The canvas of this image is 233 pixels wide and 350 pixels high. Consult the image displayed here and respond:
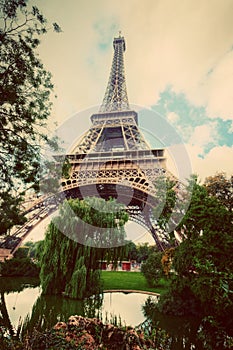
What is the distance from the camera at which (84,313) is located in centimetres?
814

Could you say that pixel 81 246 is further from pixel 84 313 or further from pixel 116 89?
pixel 116 89

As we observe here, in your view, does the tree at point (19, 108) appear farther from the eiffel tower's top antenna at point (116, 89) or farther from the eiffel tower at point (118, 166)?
the eiffel tower's top antenna at point (116, 89)

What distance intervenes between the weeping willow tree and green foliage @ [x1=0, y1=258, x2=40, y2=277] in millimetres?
8955

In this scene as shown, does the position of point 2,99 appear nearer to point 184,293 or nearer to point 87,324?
point 87,324

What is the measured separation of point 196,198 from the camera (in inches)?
330

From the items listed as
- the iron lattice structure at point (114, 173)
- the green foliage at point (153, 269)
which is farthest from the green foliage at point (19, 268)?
the green foliage at point (153, 269)

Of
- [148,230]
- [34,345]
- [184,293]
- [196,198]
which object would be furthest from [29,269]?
[34,345]

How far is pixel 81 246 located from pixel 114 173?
911cm

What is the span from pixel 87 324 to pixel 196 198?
5366 mm

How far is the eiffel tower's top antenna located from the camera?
27.4 m

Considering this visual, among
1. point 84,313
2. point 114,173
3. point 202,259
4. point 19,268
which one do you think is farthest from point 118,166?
point 202,259

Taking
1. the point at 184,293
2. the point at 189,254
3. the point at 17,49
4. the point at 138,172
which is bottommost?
the point at 184,293

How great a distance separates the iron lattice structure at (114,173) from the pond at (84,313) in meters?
6.37

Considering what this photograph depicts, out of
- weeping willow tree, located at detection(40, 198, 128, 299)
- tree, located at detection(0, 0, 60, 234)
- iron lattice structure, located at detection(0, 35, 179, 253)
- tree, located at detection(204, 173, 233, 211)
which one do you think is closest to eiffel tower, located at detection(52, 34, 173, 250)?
iron lattice structure, located at detection(0, 35, 179, 253)
